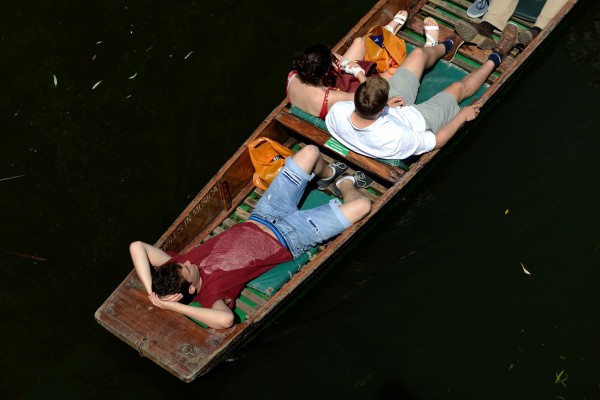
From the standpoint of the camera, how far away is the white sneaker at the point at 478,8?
8344 millimetres

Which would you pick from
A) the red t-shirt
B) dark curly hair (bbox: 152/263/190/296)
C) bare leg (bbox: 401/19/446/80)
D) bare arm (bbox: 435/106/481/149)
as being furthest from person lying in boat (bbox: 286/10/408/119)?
dark curly hair (bbox: 152/263/190/296)

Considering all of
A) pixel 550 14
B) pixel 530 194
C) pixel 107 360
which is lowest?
pixel 107 360

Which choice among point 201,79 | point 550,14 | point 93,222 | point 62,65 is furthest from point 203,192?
point 550,14

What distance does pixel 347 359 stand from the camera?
23.7ft

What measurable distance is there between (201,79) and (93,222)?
2.35 meters

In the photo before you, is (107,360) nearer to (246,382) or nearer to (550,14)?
(246,382)

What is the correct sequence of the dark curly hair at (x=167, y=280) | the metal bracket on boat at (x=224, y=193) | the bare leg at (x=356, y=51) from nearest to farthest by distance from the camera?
the dark curly hair at (x=167, y=280)
the metal bracket on boat at (x=224, y=193)
the bare leg at (x=356, y=51)

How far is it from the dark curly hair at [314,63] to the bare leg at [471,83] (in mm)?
1462

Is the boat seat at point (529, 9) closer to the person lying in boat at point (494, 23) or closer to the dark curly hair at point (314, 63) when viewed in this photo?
the person lying in boat at point (494, 23)

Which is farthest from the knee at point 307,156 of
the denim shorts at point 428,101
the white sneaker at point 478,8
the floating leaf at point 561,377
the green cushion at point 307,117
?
the floating leaf at point 561,377

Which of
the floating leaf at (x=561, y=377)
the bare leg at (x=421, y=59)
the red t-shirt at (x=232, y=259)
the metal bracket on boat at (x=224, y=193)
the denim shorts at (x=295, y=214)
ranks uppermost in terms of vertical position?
the bare leg at (x=421, y=59)

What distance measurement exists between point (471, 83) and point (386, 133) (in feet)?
4.96

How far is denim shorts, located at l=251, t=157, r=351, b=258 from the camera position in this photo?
678 centimetres

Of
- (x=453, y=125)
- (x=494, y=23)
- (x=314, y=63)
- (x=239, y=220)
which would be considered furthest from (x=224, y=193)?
(x=494, y=23)
